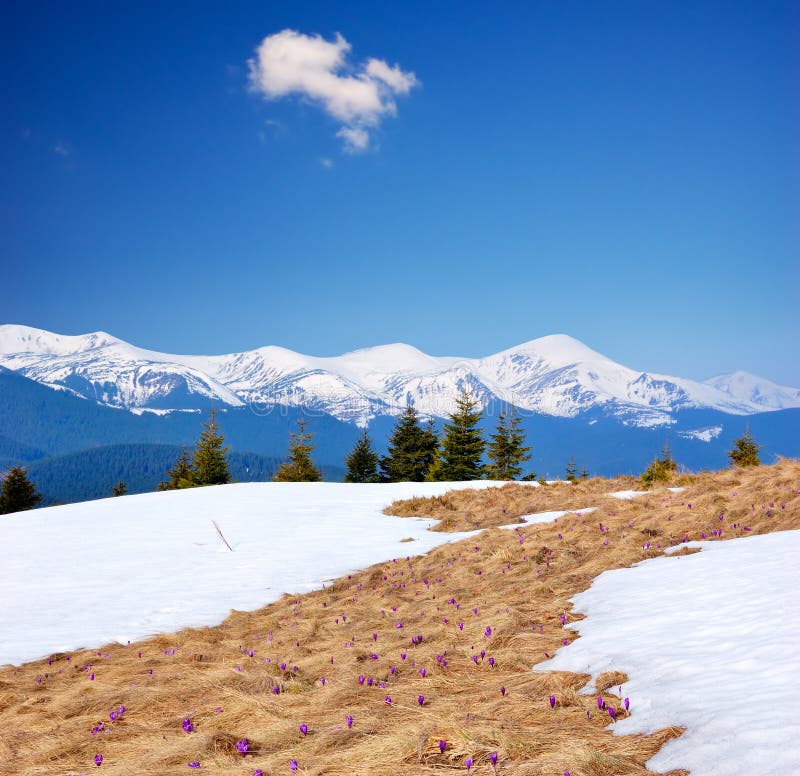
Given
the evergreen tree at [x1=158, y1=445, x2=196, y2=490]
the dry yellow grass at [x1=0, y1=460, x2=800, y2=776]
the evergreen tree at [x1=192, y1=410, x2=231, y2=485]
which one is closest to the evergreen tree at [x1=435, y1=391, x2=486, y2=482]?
the evergreen tree at [x1=192, y1=410, x2=231, y2=485]

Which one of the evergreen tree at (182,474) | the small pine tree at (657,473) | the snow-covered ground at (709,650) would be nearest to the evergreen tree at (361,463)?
the evergreen tree at (182,474)

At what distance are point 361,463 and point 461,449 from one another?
15.9 metres

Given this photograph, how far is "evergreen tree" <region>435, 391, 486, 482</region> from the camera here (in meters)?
56.2

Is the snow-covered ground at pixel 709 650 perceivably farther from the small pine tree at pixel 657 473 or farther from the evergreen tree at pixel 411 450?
the evergreen tree at pixel 411 450

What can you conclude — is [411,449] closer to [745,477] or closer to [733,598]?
[745,477]

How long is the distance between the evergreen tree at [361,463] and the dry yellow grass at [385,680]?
186 ft

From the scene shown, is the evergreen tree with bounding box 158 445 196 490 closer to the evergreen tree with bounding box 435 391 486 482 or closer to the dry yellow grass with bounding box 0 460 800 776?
the evergreen tree with bounding box 435 391 486 482

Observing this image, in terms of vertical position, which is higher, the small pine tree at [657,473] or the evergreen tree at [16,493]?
the small pine tree at [657,473]

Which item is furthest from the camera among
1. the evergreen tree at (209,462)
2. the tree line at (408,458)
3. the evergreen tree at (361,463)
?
the evergreen tree at (361,463)

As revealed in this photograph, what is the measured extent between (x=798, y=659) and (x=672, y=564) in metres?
3.65

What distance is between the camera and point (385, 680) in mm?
5570

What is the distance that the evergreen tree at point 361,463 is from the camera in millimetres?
67438

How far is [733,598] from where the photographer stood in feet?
19.8

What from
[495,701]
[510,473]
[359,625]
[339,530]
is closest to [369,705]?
[495,701]
